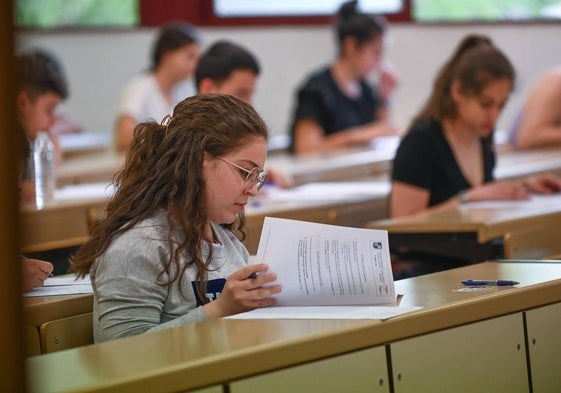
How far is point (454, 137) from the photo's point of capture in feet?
12.1

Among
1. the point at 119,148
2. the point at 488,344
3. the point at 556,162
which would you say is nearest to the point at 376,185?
the point at 556,162

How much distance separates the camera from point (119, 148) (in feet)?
17.8

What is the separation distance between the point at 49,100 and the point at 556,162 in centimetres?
216

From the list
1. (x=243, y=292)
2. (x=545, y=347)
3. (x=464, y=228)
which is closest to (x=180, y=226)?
(x=243, y=292)

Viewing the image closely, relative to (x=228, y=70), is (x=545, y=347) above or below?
below

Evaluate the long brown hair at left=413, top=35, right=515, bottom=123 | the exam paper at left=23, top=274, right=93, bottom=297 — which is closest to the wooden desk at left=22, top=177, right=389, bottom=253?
the long brown hair at left=413, top=35, right=515, bottom=123

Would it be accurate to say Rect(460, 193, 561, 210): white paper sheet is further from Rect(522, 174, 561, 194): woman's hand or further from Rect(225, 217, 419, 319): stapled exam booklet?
Rect(225, 217, 419, 319): stapled exam booklet

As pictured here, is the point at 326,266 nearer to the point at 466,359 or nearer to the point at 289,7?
the point at 466,359

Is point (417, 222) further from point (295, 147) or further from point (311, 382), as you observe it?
point (295, 147)

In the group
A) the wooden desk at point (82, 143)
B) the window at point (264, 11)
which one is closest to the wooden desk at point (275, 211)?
the wooden desk at point (82, 143)

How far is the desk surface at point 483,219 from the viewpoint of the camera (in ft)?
9.73

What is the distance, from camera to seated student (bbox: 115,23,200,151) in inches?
212

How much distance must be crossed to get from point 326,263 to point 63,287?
602 mm

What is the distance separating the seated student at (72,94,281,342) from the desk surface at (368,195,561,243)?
41.2 inches
